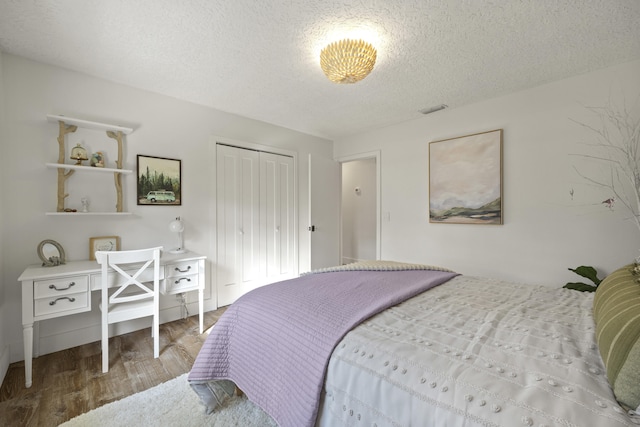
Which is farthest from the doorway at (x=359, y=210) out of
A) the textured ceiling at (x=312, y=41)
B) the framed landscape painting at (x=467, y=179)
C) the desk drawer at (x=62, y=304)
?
the desk drawer at (x=62, y=304)

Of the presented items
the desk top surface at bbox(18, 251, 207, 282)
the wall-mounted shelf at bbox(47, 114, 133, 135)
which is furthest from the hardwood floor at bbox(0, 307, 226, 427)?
the wall-mounted shelf at bbox(47, 114, 133, 135)

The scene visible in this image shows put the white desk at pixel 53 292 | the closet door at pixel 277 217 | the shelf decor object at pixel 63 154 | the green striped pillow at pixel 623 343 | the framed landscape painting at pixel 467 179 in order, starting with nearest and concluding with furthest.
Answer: the green striped pillow at pixel 623 343
the white desk at pixel 53 292
the shelf decor object at pixel 63 154
the framed landscape painting at pixel 467 179
the closet door at pixel 277 217

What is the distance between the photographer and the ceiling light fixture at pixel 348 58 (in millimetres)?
1817

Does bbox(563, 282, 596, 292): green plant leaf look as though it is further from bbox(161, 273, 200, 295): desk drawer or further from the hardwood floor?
bbox(161, 273, 200, 295): desk drawer

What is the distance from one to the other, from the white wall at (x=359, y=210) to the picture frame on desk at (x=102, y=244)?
386 cm

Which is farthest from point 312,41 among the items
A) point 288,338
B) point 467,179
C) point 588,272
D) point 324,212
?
point 588,272

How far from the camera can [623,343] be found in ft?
2.43

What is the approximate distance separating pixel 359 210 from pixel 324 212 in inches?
70.8

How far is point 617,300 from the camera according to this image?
102cm

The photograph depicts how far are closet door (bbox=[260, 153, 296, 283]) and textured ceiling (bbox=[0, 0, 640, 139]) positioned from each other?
1.11m

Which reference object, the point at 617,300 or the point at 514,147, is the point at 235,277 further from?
the point at 514,147

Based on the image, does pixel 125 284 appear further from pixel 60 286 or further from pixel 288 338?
pixel 288 338

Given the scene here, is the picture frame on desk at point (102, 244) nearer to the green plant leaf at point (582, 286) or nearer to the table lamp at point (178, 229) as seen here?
the table lamp at point (178, 229)

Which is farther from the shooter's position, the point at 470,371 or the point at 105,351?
the point at 105,351
